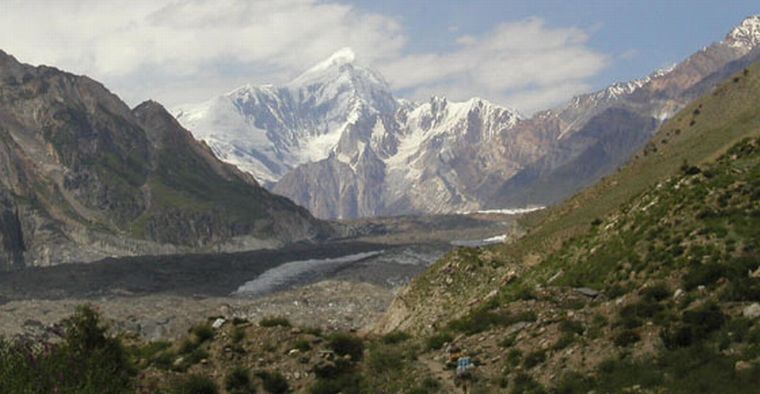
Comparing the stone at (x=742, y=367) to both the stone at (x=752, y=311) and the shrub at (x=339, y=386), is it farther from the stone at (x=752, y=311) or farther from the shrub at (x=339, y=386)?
the shrub at (x=339, y=386)

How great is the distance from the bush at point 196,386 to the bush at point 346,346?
18.4 ft

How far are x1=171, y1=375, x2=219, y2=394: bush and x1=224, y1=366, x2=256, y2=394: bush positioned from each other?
1.80 ft

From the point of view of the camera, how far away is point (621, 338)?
30234 mm

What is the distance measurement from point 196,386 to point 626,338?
53.3 ft

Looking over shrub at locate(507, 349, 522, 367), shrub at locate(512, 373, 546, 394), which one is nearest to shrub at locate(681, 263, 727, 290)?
shrub at locate(507, 349, 522, 367)

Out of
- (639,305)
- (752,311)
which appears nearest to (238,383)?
(639,305)

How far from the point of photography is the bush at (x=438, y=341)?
3782cm

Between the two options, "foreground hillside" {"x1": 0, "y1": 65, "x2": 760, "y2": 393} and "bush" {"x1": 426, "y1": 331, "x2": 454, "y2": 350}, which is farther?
"bush" {"x1": 426, "y1": 331, "x2": 454, "y2": 350}

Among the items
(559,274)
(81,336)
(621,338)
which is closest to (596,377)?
(621,338)

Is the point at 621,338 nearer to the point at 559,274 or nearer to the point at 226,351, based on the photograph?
the point at 226,351

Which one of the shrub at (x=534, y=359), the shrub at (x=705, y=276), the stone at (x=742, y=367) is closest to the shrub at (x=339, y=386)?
the shrub at (x=534, y=359)

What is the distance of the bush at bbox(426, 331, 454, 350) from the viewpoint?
124ft

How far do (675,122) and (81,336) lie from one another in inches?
4698

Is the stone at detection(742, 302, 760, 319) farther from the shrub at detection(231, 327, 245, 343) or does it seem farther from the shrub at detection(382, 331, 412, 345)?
the shrub at detection(231, 327, 245, 343)
